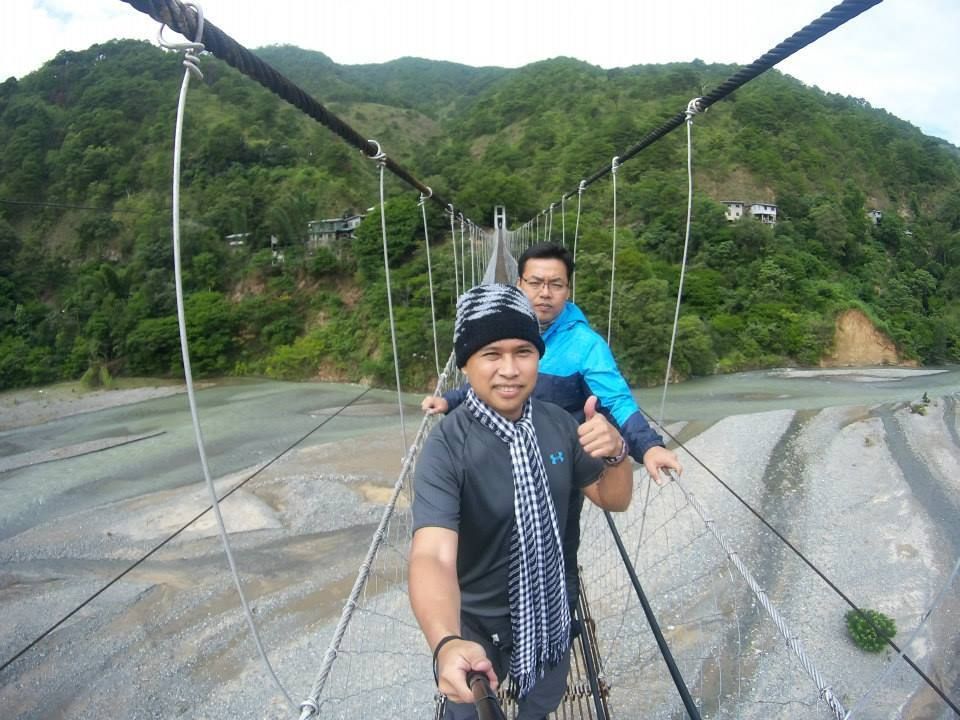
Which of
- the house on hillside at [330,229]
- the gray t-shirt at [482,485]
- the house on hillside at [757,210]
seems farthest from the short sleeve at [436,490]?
the house on hillside at [757,210]

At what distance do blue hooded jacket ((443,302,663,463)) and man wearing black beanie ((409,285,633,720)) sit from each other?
239 mm

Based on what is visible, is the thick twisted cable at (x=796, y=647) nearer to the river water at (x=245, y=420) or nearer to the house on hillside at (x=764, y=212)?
the river water at (x=245, y=420)

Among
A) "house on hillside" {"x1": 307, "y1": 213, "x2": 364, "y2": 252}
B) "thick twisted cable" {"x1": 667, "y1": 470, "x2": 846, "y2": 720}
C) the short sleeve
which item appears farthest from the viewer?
"house on hillside" {"x1": 307, "y1": 213, "x2": 364, "y2": 252}

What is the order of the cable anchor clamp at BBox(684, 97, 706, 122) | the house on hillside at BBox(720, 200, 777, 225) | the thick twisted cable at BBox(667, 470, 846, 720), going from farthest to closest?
the house on hillside at BBox(720, 200, 777, 225) < the cable anchor clamp at BBox(684, 97, 706, 122) < the thick twisted cable at BBox(667, 470, 846, 720)

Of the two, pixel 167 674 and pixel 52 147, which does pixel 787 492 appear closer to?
pixel 167 674

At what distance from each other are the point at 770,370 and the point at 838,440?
15.7ft

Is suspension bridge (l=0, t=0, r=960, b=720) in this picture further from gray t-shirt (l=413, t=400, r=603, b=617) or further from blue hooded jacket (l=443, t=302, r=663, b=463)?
gray t-shirt (l=413, t=400, r=603, b=617)

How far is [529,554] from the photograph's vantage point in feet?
2.06

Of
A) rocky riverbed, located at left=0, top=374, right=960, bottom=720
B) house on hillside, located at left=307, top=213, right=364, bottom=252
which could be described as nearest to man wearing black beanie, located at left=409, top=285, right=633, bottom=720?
rocky riverbed, located at left=0, top=374, right=960, bottom=720

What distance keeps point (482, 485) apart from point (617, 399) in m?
0.41

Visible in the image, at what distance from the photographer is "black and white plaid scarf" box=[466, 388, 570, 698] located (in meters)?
0.62

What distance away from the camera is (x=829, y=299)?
600 inches

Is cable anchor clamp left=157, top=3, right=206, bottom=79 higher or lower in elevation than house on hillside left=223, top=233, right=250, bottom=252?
lower

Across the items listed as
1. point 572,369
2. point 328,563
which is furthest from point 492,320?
point 328,563
